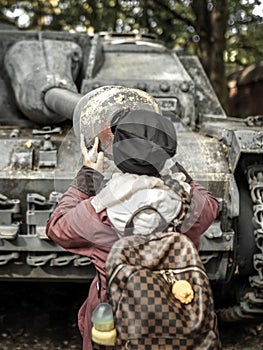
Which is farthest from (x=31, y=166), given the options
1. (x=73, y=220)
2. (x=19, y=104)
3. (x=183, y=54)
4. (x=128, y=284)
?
(x=183, y=54)

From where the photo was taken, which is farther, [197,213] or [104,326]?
[197,213]

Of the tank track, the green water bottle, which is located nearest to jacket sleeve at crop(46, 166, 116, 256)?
the green water bottle

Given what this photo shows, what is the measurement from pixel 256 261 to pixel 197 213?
1849mm

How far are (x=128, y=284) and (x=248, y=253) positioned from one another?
2.34 m

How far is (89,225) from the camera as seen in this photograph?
2650mm

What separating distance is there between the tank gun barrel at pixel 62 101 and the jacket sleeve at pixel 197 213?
1.69 m

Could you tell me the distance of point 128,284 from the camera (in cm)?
243

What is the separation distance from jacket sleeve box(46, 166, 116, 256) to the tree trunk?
879cm

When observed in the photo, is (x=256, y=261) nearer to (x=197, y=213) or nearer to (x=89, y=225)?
(x=197, y=213)

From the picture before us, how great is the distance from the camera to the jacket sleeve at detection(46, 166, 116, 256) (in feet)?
8.69

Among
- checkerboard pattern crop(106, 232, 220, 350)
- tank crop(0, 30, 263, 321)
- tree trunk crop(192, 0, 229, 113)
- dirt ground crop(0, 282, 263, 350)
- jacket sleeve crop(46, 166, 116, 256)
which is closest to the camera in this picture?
checkerboard pattern crop(106, 232, 220, 350)

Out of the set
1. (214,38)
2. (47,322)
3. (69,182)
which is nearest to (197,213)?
(69,182)

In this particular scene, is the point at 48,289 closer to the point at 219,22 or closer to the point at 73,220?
the point at 73,220

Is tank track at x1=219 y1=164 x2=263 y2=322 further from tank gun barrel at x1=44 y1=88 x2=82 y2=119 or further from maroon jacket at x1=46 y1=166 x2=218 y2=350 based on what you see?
maroon jacket at x1=46 y1=166 x2=218 y2=350
